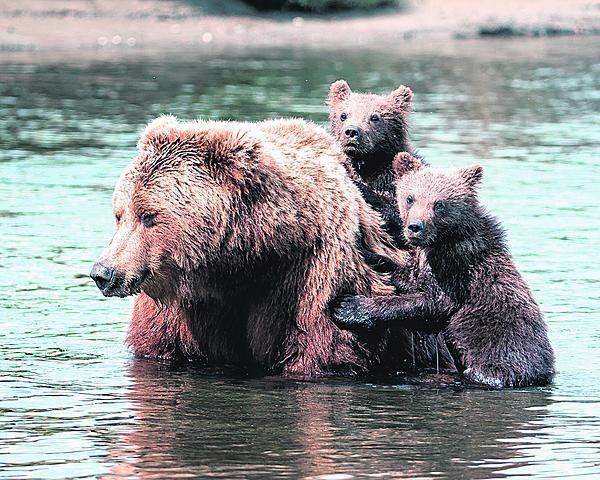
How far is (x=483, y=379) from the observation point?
8.66m

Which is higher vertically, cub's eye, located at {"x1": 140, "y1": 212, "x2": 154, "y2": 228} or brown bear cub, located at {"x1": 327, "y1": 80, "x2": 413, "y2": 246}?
brown bear cub, located at {"x1": 327, "y1": 80, "x2": 413, "y2": 246}

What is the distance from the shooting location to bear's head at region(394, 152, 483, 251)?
8375 millimetres

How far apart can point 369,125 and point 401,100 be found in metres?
0.52

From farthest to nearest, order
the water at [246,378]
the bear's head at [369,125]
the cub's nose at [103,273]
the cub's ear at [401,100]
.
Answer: the cub's ear at [401,100], the bear's head at [369,125], the cub's nose at [103,273], the water at [246,378]

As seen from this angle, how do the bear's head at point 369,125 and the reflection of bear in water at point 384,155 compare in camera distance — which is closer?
the reflection of bear in water at point 384,155

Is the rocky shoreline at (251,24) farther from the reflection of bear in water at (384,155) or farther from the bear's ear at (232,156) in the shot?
the bear's ear at (232,156)

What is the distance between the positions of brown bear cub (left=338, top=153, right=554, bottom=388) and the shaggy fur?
260 mm

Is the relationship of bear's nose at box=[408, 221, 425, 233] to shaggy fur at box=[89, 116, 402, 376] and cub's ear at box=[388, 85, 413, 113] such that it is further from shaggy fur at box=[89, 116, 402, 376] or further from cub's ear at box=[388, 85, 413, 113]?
cub's ear at box=[388, 85, 413, 113]

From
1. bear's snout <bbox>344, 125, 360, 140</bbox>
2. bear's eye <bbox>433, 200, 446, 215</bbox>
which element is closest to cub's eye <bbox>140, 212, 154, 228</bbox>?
bear's eye <bbox>433, 200, 446, 215</bbox>

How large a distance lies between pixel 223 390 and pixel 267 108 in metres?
15.8

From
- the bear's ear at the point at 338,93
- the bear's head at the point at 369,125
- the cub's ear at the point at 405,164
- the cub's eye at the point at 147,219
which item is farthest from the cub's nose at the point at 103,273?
the bear's ear at the point at 338,93

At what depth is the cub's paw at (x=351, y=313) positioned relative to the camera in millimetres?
8305

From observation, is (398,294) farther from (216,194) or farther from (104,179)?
(104,179)

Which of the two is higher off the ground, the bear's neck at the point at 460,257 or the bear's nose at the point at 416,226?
the bear's nose at the point at 416,226
